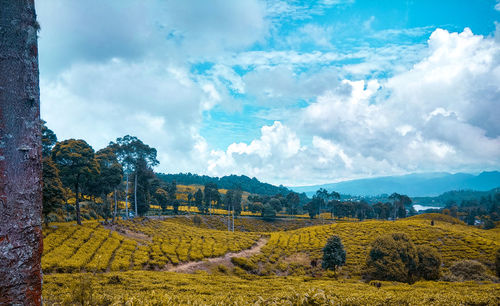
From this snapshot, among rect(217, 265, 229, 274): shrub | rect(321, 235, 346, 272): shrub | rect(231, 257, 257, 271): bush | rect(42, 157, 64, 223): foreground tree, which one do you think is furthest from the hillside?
rect(321, 235, 346, 272): shrub

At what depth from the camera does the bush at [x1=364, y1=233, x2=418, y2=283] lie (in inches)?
901

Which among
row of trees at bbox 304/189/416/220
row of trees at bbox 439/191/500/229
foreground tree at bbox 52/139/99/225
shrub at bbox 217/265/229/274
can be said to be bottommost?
row of trees at bbox 439/191/500/229

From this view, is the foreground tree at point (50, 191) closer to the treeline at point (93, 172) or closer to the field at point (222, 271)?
the treeline at point (93, 172)

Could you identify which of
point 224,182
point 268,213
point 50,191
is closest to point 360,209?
point 268,213

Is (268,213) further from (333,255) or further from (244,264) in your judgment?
(333,255)

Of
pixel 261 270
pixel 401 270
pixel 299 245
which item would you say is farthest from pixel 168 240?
pixel 401 270

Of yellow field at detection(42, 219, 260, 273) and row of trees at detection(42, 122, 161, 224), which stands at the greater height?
row of trees at detection(42, 122, 161, 224)

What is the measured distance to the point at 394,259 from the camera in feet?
76.7

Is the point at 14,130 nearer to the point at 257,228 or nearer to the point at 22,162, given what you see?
the point at 22,162

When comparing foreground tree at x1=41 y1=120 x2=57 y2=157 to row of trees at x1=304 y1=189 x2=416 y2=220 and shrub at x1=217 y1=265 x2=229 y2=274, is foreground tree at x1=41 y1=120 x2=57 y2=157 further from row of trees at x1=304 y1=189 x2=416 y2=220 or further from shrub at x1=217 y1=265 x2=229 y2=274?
row of trees at x1=304 y1=189 x2=416 y2=220

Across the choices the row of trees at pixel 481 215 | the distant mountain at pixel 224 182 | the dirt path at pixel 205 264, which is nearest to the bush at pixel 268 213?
the dirt path at pixel 205 264

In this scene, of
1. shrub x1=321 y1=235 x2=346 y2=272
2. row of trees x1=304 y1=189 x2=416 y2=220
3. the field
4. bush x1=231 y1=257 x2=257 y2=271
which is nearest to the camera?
the field

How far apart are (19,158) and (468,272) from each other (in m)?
32.9

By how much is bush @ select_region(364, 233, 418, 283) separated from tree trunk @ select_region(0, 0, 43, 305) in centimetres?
2656
